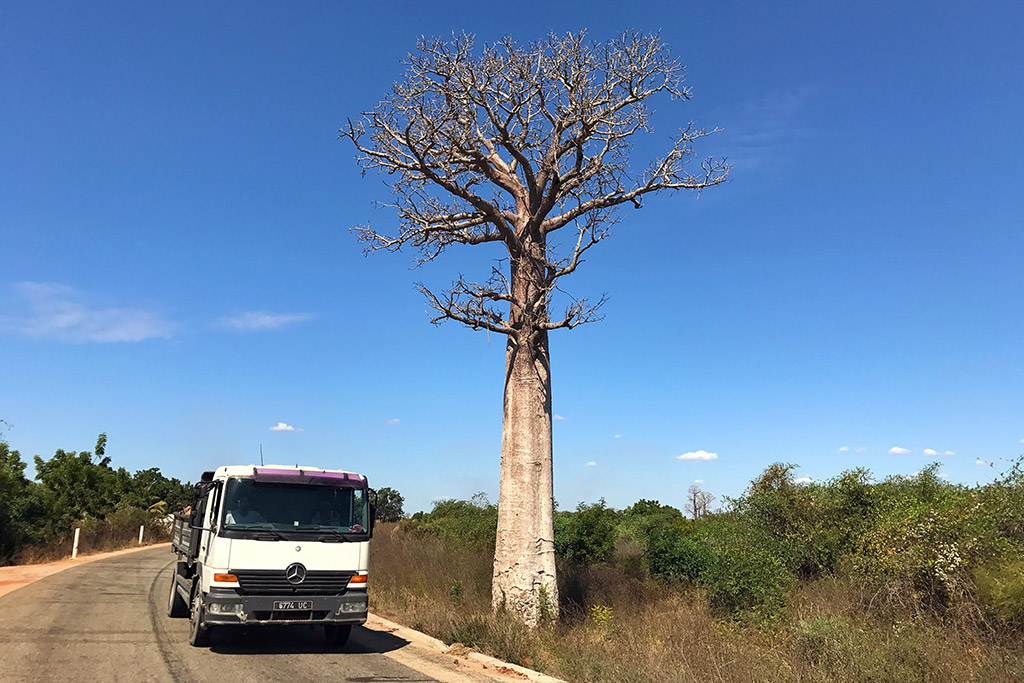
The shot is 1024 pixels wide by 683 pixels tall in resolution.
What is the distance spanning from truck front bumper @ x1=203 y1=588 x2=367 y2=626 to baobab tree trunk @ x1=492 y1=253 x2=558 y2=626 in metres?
2.39

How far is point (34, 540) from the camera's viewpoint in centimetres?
2412

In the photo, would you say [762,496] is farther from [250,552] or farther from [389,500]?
[389,500]

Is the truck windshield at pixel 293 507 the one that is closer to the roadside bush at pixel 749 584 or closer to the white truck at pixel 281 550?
the white truck at pixel 281 550

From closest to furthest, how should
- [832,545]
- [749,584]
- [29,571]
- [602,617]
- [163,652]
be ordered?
[163,652] < [602,617] < [749,584] < [832,545] < [29,571]

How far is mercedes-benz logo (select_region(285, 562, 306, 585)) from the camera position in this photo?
359 inches

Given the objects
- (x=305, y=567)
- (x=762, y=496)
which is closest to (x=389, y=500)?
(x=762, y=496)

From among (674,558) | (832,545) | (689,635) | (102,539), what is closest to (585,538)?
(674,558)

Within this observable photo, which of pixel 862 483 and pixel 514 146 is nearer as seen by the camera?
pixel 514 146

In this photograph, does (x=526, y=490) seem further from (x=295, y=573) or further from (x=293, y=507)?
(x=295, y=573)

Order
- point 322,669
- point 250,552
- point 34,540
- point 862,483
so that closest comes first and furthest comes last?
1. point 322,669
2. point 250,552
3. point 862,483
4. point 34,540

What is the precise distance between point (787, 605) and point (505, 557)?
4572mm

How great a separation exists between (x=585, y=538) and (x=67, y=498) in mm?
29021

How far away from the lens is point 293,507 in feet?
31.7

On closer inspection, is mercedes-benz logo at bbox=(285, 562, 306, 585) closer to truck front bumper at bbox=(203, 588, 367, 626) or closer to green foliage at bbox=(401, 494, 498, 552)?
truck front bumper at bbox=(203, 588, 367, 626)
